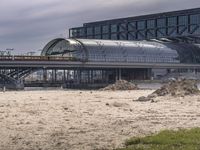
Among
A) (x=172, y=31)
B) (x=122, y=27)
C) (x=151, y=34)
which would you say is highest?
(x=122, y=27)

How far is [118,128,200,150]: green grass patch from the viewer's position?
50.6ft

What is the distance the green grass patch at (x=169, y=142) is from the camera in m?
15.4

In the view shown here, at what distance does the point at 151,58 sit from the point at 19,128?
130358 mm

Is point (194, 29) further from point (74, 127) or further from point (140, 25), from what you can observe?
point (74, 127)

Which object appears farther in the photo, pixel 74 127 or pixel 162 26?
pixel 162 26

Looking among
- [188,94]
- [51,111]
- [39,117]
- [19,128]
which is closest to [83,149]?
[19,128]

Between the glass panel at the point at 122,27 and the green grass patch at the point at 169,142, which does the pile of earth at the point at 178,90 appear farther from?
the glass panel at the point at 122,27

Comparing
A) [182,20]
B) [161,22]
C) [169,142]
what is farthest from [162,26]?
[169,142]

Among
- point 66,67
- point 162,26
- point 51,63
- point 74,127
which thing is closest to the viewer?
point 74,127

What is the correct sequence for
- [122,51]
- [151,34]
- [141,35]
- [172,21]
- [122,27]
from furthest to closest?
[122,27], [141,35], [151,34], [172,21], [122,51]

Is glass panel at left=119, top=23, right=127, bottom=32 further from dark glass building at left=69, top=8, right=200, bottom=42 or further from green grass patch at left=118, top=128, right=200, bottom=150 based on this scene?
green grass patch at left=118, top=128, right=200, bottom=150

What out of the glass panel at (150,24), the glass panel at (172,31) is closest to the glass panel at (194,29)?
the glass panel at (172,31)

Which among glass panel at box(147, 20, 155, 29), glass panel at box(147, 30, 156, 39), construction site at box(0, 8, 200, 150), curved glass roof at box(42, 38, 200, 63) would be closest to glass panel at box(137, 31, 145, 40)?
construction site at box(0, 8, 200, 150)

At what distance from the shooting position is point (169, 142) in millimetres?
16484
